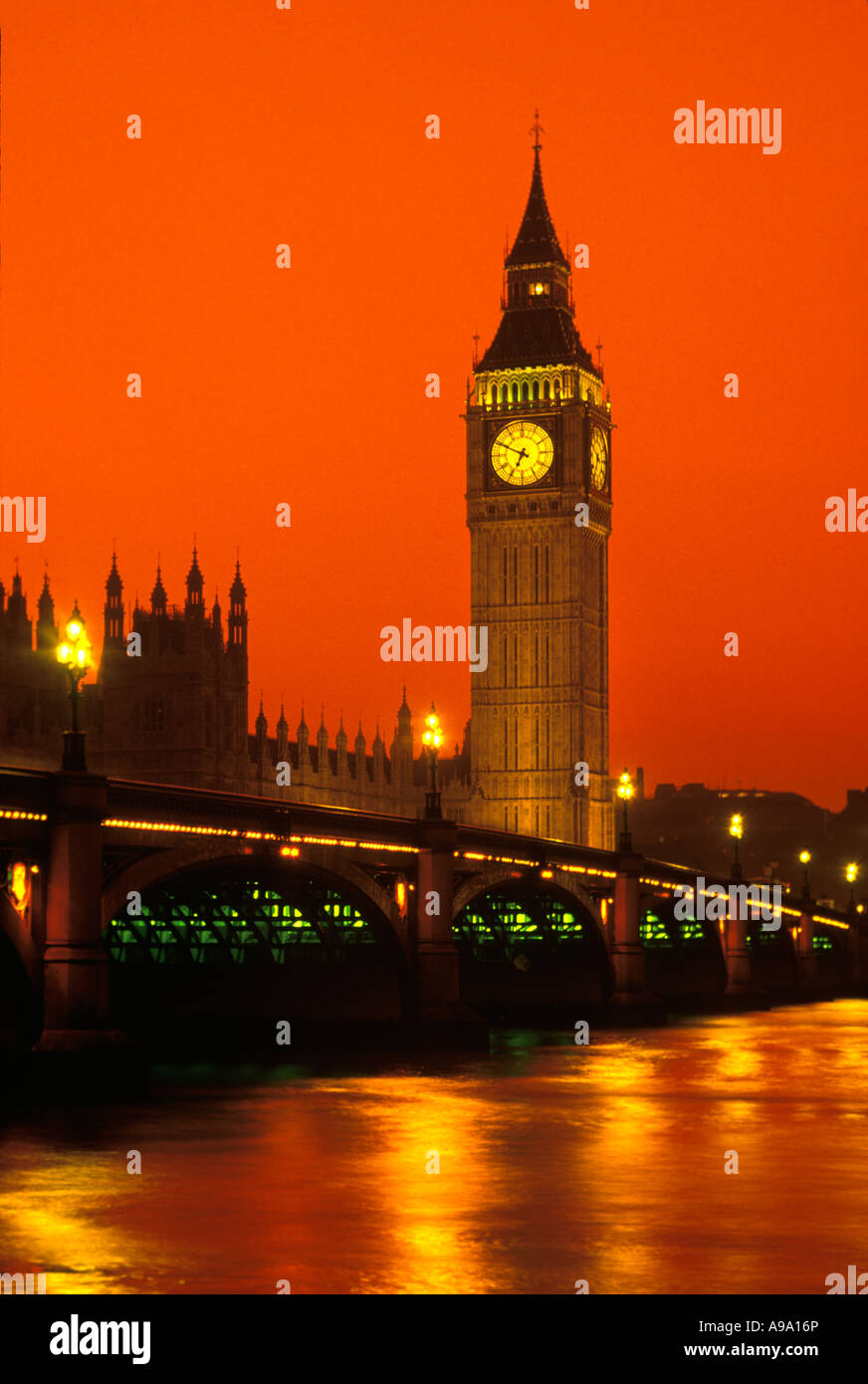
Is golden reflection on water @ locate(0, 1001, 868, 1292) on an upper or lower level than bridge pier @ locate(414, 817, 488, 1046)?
lower

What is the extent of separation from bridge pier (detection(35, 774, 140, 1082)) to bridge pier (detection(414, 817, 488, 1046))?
1837 centimetres

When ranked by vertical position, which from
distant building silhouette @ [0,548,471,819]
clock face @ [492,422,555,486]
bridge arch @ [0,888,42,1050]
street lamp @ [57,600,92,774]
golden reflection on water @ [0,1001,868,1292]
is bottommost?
golden reflection on water @ [0,1001,868,1292]

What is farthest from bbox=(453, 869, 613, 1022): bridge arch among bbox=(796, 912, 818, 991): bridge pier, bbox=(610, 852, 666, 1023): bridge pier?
bbox=(796, 912, 818, 991): bridge pier

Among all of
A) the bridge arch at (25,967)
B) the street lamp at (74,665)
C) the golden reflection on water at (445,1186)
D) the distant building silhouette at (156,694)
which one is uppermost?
the distant building silhouette at (156,694)

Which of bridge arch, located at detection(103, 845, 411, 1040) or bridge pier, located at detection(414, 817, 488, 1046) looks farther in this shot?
bridge arch, located at detection(103, 845, 411, 1040)

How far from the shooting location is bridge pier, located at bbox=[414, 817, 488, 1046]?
56.6 meters

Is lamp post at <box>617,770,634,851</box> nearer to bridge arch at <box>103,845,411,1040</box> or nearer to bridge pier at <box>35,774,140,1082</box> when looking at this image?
bridge arch at <box>103,845,411,1040</box>

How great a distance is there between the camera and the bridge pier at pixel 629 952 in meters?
76.3

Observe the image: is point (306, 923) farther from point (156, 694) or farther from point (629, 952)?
point (156, 694)

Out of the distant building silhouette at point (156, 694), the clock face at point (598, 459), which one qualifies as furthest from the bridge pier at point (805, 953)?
the clock face at point (598, 459)

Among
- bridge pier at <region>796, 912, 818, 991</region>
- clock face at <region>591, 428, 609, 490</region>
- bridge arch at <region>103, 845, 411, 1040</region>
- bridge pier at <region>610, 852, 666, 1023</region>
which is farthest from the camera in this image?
clock face at <region>591, 428, 609, 490</region>

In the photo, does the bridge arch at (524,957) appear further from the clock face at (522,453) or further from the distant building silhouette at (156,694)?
the clock face at (522,453)

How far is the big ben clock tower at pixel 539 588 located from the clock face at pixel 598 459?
5.9 inches
